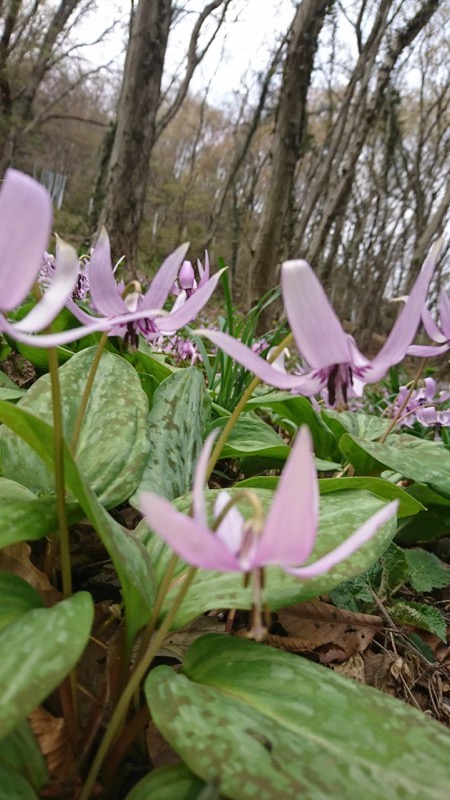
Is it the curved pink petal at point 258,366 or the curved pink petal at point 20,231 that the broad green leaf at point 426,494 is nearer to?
the curved pink petal at point 258,366

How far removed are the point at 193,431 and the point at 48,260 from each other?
1.38 meters

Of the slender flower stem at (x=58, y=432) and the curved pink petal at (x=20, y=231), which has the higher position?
the curved pink petal at (x=20, y=231)

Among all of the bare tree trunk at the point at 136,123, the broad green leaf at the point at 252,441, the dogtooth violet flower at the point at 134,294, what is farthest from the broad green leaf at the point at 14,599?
the bare tree trunk at the point at 136,123

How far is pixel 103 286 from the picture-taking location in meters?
0.79

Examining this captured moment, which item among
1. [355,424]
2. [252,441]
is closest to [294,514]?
[252,441]

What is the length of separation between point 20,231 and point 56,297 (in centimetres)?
8

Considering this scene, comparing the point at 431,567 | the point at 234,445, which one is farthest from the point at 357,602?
the point at 234,445

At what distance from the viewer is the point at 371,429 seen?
7.03 ft

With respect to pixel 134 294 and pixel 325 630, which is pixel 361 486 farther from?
pixel 134 294

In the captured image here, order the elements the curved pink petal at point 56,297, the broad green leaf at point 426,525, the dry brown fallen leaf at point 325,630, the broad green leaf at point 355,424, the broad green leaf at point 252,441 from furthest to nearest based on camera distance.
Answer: the broad green leaf at point 355,424 < the broad green leaf at point 426,525 < the broad green leaf at point 252,441 < the dry brown fallen leaf at point 325,630 < the curved pink petal at point 56,297

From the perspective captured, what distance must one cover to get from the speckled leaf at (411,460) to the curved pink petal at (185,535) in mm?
1081

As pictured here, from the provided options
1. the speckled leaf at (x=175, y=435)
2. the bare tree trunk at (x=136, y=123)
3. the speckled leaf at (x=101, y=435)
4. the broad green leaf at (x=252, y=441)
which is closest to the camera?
the speckled leaf at (x=101, y=435)

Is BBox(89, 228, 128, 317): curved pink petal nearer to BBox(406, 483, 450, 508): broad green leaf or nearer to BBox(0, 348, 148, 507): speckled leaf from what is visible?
BBox(0, 348, 148, 507): speckled leaf

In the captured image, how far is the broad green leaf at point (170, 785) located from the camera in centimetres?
64
